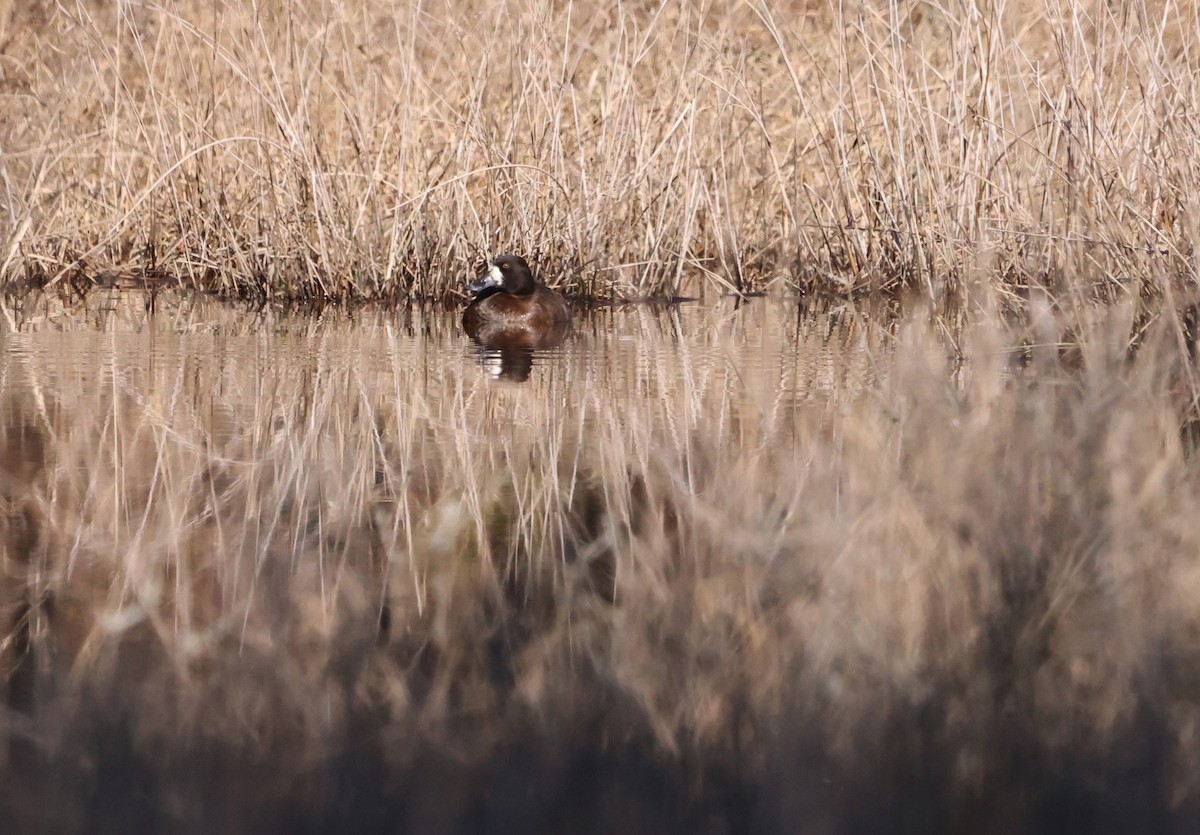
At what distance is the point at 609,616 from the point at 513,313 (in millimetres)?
4157

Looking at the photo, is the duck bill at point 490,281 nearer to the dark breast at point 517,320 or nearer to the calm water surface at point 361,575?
the dark breast at point 517,320

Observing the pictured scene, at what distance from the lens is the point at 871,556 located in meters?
2.40

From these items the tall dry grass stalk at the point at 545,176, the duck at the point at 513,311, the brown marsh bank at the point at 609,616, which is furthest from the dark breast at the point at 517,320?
the brown marsh bank at the point at 609,616

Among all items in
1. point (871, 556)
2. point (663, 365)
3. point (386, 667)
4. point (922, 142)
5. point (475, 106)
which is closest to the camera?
point (386, 667)

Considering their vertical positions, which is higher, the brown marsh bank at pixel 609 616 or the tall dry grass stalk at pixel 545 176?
the tall dry grass stalk at pixel 545 176

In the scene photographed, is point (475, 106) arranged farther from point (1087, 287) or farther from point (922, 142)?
point (1087, 287)

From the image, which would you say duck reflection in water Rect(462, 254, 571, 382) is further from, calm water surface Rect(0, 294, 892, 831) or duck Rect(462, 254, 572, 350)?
calm water surface Rect(0, 294, 892, 831)

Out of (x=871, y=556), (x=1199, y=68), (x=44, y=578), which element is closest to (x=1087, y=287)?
(x=1199, y=68)

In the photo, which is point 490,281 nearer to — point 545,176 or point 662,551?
point 545,176

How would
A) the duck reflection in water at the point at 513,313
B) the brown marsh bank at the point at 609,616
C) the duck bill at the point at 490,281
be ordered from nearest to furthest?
the brown marsh bank at the point at 609,616
the duck reflection in water at the point at 513,313
the duck bill at the point at 490,281

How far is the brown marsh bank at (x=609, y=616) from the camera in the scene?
1665 millimetres

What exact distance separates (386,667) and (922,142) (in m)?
4.69

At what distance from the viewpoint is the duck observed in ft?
20.4

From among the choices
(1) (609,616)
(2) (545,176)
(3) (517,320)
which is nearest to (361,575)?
(1) (609,616)
